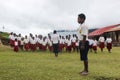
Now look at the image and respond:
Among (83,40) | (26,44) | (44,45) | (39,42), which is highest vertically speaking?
(39,42)

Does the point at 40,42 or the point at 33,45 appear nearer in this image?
the point at 33,45

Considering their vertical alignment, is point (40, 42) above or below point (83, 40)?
above

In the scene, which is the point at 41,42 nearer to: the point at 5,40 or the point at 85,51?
the point at 5,40

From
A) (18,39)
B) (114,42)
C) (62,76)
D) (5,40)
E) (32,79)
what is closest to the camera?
(32,79)

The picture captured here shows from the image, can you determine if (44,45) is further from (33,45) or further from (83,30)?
(83,30)

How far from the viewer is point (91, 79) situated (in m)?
11.0

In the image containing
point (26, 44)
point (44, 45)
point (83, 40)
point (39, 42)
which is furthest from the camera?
point (39, 42)

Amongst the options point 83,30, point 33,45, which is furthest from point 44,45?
point 83,30

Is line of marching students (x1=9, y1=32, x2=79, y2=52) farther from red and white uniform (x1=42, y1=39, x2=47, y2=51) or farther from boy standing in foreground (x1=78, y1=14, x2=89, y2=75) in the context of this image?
boy standing in foreground (x1=78, y1=14, x2=89, y2=75)

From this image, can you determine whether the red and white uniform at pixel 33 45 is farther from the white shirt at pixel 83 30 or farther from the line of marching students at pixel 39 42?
the white shirt at pixel 83 30

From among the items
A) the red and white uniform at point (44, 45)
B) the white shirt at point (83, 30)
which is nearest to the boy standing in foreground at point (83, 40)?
the white shirt at point (83, 30)

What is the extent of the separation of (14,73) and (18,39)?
25.0 meters

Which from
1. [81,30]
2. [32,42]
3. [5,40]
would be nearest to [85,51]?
[81,30]

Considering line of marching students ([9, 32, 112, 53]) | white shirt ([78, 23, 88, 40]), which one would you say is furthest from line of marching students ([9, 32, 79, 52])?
white shirt ([78, 23, 88, 40])
